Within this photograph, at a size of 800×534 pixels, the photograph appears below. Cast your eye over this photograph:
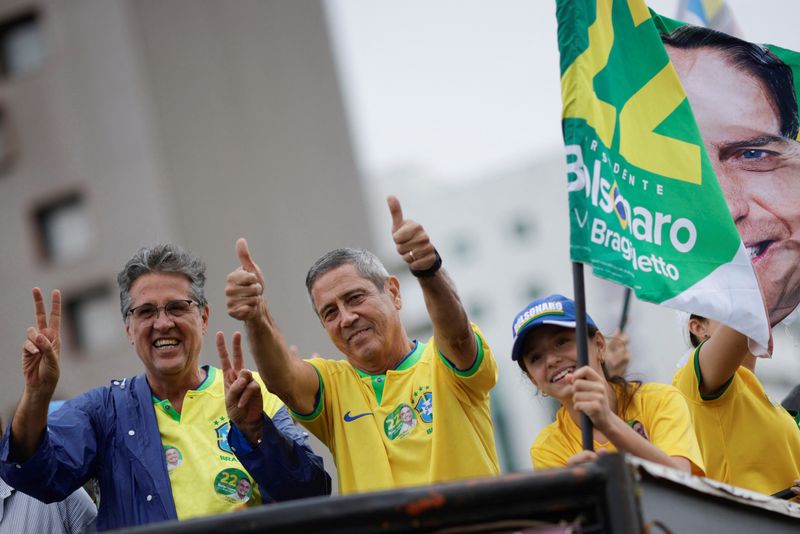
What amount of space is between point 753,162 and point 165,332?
8.54 feet

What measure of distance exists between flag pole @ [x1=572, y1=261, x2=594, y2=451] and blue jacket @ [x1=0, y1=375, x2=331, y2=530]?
1077 mm

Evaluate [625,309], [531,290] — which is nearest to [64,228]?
[625,309]

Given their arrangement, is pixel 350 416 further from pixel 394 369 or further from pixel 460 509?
pixel 460 509

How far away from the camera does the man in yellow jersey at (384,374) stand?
409 cm

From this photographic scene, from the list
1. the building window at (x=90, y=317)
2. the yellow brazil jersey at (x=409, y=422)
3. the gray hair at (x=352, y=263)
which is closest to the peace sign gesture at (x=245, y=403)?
the yellow brazil jersey at (x=409, y=422)

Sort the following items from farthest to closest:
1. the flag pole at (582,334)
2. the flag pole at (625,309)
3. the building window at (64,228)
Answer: the building window at (64,228) < the flag pole at (625,309) < the flag pole at (582,334)

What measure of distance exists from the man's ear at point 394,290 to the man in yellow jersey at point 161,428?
605mm

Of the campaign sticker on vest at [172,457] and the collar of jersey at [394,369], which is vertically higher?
the collar of jersey at [394,369]

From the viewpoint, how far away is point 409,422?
4.27 metres

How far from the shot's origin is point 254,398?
4125 millimetres

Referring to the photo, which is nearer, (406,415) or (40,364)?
(40,364)

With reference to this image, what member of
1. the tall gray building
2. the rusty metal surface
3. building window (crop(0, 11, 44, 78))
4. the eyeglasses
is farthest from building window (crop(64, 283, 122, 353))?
the rusty metal surface

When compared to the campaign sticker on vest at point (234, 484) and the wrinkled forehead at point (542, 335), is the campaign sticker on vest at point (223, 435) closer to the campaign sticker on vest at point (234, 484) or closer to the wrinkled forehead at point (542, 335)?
the campaign sticker on vest at point (234, 484)

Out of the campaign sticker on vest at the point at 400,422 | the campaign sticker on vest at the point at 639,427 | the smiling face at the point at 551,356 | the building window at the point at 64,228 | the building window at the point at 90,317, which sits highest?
the building window at the point at 64,228
